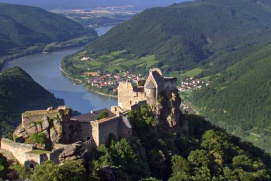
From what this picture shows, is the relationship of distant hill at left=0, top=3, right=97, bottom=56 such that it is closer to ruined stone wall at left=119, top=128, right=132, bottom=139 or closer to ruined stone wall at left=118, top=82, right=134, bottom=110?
ruined stone wall at left=118, top=82, right=134, bottom=110

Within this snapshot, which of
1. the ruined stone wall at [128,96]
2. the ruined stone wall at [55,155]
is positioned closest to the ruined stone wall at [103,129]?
the ruined stone wall at [55,155]

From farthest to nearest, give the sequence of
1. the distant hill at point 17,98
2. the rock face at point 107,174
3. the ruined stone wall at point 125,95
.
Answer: the distant hill at point 17,98, the ruined stone wall at point 125,95, the rock face at point 107,174

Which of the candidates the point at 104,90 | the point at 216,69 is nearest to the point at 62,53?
the point at 216,69

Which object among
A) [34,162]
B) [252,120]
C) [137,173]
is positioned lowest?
[252,120]

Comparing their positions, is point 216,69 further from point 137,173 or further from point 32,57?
point 137,173

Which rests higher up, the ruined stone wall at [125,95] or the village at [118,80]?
the ruined stone wall at [125,95]

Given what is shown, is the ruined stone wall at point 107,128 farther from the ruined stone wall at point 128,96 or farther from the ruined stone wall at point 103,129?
the ruined stone wall at point 128,96

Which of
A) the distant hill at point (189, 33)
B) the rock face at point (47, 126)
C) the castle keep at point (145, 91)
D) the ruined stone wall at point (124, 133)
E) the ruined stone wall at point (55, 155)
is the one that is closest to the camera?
the ruined stone wall at point (55, 155)
